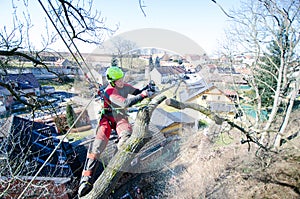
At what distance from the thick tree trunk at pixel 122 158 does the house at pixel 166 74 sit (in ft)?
1.56

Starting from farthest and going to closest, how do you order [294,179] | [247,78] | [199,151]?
[199,151]
[247,78]
[294,179]

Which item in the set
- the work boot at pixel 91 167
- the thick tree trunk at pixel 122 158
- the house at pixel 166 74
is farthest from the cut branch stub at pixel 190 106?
the work boot at pixel 91 167

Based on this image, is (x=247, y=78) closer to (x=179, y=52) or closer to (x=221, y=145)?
(x=221, y=145)

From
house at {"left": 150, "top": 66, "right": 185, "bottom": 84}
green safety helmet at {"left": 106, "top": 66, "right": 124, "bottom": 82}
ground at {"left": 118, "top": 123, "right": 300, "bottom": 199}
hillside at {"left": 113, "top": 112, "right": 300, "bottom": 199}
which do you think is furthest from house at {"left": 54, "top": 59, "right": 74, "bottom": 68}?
hillside at {"left": 113, "top": 112, "right": 300, "bottom": 199}

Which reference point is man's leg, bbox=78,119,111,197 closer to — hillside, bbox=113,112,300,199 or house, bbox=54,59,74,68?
house, bbox=54,59,74,68

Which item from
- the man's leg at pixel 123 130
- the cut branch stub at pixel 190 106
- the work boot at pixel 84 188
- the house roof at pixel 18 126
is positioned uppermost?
the cut branch stub at pixel 190 106

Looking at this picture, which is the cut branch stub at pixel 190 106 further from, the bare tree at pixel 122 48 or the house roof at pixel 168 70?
the bare tree at pixel 122 48

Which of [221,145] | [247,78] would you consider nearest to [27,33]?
[247,78]

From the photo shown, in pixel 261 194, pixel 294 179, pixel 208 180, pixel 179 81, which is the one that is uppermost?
pixel 179 81

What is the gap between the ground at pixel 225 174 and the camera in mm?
7312

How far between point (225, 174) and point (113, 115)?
914 centimetres

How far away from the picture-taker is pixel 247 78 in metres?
10.7

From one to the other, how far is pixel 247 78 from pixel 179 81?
10231 millimetres

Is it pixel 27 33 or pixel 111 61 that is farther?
pixel 27 33
